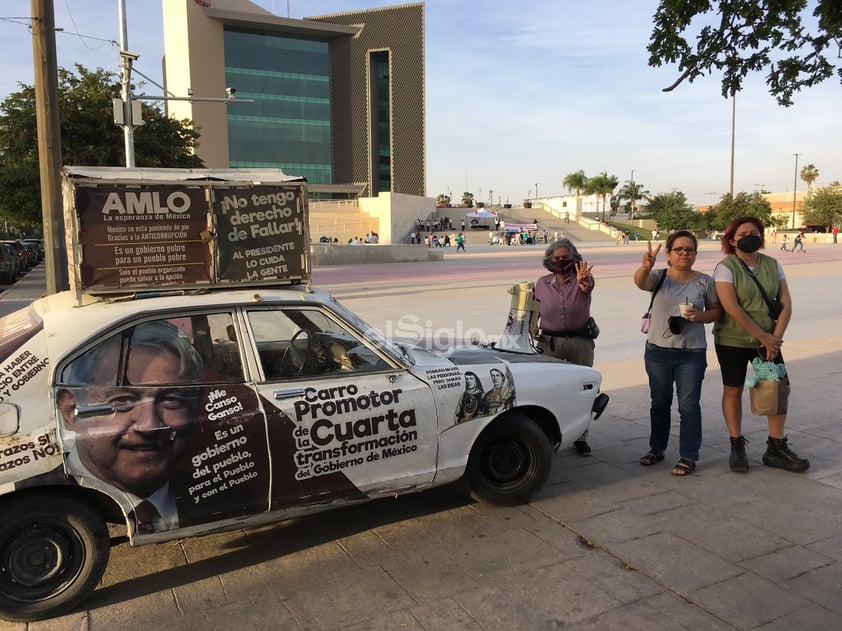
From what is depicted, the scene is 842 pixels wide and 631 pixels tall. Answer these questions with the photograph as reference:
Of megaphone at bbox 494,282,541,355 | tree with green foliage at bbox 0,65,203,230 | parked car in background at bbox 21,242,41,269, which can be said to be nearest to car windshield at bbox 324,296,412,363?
megaphone at bbox 494,282,541,355

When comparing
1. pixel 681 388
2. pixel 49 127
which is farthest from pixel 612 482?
pixel 49 127

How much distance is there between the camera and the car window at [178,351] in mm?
3193

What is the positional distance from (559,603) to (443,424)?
1154 millimetres

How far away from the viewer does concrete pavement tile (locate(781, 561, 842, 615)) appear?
3210 millimetres

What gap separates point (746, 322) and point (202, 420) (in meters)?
3.72

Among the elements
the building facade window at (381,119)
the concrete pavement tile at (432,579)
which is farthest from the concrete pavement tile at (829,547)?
the building facade window at (381,119)

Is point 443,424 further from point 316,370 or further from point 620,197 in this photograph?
point 620,197

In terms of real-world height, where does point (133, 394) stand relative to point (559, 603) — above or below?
above

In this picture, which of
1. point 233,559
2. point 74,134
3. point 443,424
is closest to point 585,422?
point 443,424

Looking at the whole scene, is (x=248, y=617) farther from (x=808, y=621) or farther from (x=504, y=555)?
(x=808, y=621)

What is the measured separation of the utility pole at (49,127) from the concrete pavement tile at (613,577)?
900 cm

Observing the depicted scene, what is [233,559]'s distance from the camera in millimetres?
3721

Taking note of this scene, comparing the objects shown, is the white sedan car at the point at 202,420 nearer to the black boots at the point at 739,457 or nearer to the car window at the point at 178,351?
the car window at the point at 178,351

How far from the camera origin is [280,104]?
84.6 m
